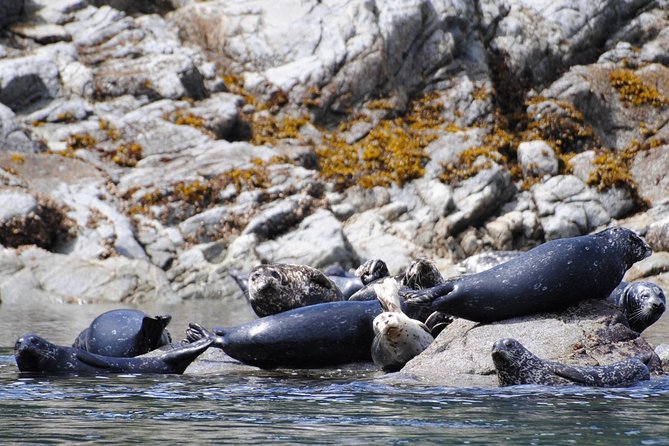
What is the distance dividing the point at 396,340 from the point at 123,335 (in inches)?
120

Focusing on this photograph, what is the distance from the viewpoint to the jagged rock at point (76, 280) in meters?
21.9

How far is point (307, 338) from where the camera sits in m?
9.44

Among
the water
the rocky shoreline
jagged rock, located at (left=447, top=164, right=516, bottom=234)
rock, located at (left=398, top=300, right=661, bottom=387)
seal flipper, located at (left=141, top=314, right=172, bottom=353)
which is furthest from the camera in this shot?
jagged rock, located at (left=447, top=164, right=516, bottom=234)

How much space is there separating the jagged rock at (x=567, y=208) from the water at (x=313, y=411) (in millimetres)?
20251

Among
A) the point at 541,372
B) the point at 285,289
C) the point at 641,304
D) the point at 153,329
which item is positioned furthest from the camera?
the point at 153,329

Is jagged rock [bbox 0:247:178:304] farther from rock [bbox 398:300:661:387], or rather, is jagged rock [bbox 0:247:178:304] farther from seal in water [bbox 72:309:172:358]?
rock [bbox 398:300:661:387]

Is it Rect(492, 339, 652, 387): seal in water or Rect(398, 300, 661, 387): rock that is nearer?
Rect(492, 339, 652, 387): seal in water

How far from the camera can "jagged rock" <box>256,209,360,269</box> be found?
2467cm

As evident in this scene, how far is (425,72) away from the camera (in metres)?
35.2

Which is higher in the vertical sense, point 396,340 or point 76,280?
point 76,280

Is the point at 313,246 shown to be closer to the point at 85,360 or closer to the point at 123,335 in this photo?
the point at 123,335

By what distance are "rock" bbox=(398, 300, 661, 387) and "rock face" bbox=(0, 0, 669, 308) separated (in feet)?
48.2

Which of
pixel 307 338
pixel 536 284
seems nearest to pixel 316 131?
pixel 307 338

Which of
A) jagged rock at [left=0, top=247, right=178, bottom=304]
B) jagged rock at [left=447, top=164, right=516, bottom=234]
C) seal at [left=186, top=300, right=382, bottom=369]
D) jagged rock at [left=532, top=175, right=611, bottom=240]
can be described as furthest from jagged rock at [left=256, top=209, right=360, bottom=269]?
seal at [left=186, top=300, right=382, bottom=369]
